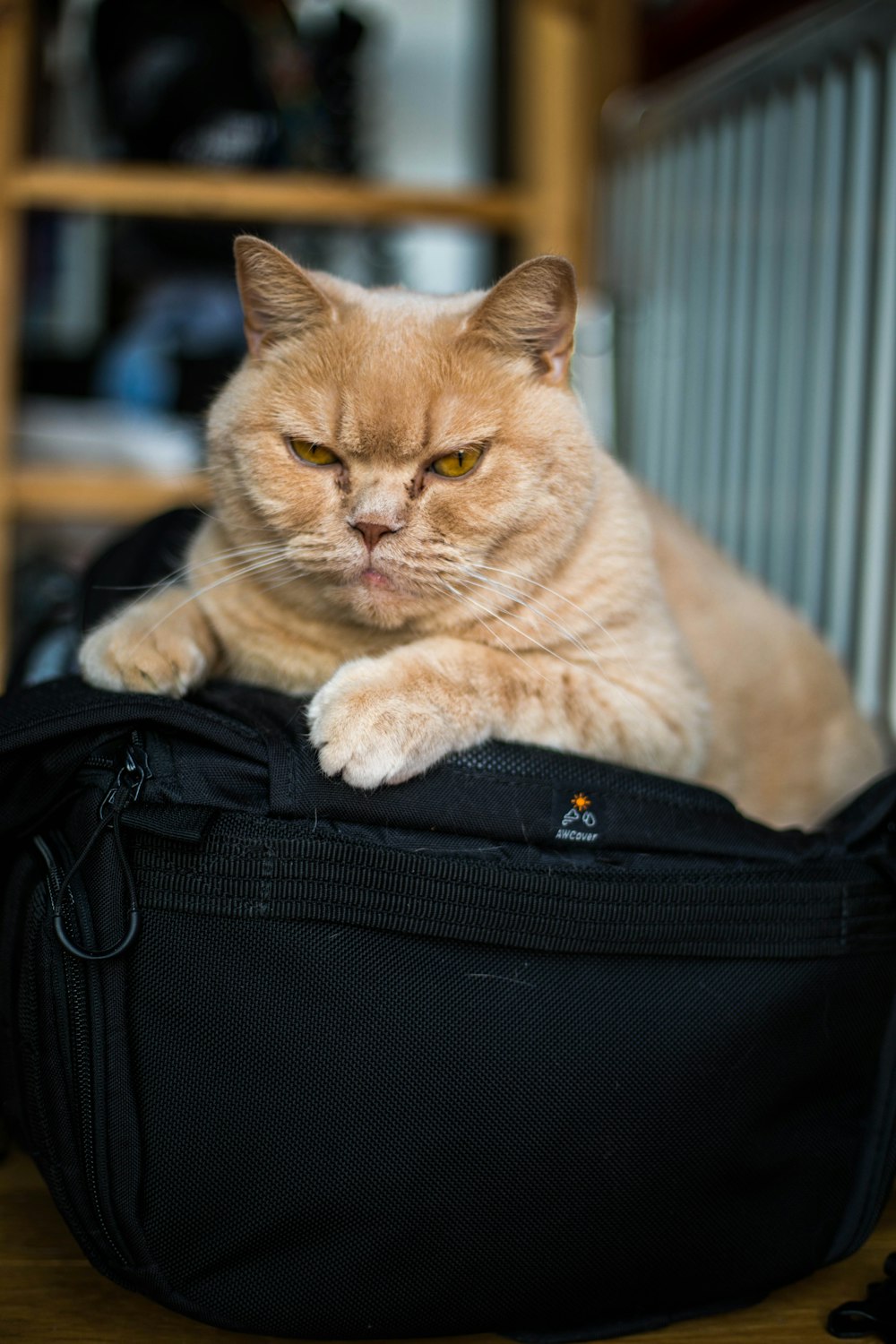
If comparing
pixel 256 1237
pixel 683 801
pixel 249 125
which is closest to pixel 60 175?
pixel 249 125

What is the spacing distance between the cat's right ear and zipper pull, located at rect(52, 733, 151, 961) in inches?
17.7

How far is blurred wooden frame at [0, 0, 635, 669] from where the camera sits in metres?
2.05

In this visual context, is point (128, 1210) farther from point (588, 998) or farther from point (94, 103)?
point (94, 103)

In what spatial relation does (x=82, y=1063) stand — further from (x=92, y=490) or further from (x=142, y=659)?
(x=92, y=490)

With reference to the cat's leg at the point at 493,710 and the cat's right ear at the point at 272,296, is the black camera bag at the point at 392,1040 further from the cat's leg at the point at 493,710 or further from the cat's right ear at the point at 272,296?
the cat's right ear at the point at 272,296

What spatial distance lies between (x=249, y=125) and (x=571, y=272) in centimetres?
140

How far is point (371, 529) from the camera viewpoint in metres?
0.97

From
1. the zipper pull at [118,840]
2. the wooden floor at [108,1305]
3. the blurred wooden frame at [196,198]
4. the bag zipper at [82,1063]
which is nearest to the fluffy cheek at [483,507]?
the zipper pull at [118,840]

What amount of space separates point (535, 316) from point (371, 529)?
0.79 feet

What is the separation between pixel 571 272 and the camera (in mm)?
976

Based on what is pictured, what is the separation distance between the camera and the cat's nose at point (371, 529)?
0.96 meters

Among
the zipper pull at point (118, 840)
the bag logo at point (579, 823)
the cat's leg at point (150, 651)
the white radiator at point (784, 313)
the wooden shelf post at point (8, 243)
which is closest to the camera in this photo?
the zipper pull at point (118, 840)

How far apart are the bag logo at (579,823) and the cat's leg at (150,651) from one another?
1.17 feet

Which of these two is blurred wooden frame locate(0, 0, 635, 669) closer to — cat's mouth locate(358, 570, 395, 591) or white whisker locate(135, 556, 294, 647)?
white whisker locate(135, 556, 294, 647)
